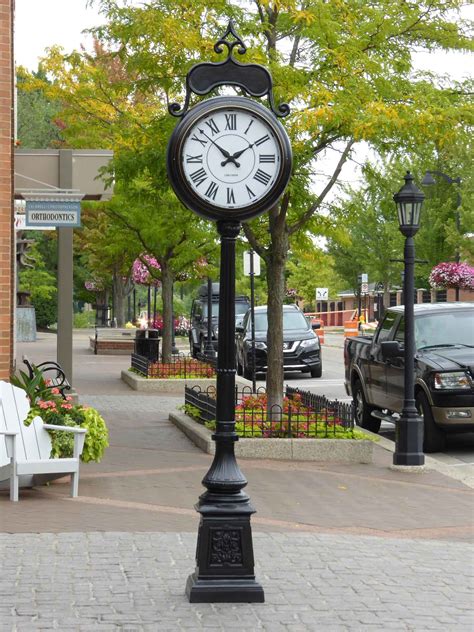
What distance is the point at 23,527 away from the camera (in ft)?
28.0

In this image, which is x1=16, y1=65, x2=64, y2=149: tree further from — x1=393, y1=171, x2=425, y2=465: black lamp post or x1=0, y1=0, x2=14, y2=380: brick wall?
x1=393, y1=171, x2=425, y2=465: black lamp post

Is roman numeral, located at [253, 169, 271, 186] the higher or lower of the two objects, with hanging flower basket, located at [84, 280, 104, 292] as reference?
lower

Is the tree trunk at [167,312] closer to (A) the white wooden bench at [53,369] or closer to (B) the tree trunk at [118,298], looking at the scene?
(A) the white wooden bench at [53,369]

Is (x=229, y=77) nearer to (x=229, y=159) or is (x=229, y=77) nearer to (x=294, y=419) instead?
(x=229, y=159)

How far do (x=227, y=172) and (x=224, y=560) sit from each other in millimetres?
2248

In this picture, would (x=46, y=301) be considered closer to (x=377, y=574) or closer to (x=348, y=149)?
(x=348, y=149)

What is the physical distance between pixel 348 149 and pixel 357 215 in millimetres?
1770

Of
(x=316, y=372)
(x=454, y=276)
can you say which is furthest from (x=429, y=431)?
(x=454, y=276)

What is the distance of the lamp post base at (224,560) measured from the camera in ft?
21.0

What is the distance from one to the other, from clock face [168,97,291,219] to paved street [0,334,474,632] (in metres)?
2.28

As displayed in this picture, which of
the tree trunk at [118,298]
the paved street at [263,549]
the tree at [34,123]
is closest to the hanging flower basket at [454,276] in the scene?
the tree trunk at [118,298]

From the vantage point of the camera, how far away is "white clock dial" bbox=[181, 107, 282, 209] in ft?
22.2

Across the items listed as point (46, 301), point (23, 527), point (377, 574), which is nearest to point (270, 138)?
point (377, 574)

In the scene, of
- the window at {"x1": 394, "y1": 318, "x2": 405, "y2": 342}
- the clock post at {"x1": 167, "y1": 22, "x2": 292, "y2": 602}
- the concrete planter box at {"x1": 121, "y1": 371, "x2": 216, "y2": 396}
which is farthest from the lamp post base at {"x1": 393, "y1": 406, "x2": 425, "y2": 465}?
the concrete planter box at {"x1": 121, "y1": 371, "x2": 216, "y2": 396}
